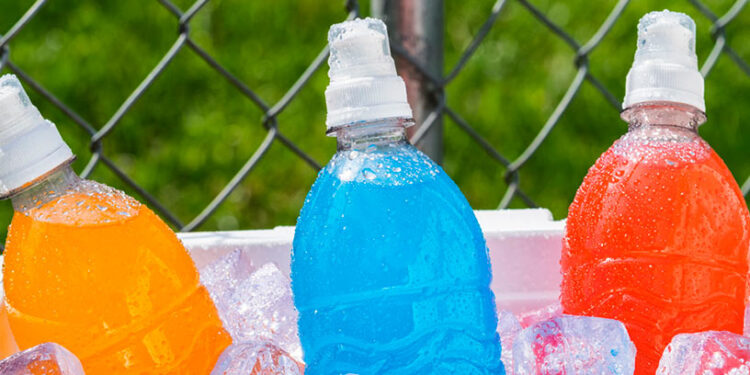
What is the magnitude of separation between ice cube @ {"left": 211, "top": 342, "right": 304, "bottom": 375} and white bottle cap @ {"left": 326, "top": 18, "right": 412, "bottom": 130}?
0.71ft

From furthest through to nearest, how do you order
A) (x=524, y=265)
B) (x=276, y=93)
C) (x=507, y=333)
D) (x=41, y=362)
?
(x=276, y=93), (x=524, y=265), (x=507, y=333), (x=41, y=362)

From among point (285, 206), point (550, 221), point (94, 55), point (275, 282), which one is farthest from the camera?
point (94, 55)

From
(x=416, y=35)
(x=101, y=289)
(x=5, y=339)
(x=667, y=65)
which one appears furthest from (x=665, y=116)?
(x=5, y=339)

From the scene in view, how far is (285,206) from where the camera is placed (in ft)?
7.65

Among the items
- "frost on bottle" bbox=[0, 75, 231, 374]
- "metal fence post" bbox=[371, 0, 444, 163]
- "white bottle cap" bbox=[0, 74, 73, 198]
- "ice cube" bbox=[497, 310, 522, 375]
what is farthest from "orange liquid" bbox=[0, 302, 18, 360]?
"metal fence post" bbox=[371, 0, 444, 163]

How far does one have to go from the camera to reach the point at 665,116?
988mm

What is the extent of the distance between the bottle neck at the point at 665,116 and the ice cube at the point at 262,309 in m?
0.42

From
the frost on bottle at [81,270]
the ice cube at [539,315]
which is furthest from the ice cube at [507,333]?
the frost on bottle at [81,270]

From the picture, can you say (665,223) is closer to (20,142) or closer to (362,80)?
(362,80)

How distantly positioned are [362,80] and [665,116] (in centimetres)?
34

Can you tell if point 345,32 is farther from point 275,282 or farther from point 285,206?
point 285,206

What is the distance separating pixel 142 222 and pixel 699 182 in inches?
21.9

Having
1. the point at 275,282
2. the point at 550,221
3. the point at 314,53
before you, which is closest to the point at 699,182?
the point at 550,221

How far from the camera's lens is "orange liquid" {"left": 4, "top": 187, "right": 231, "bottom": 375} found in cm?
89
